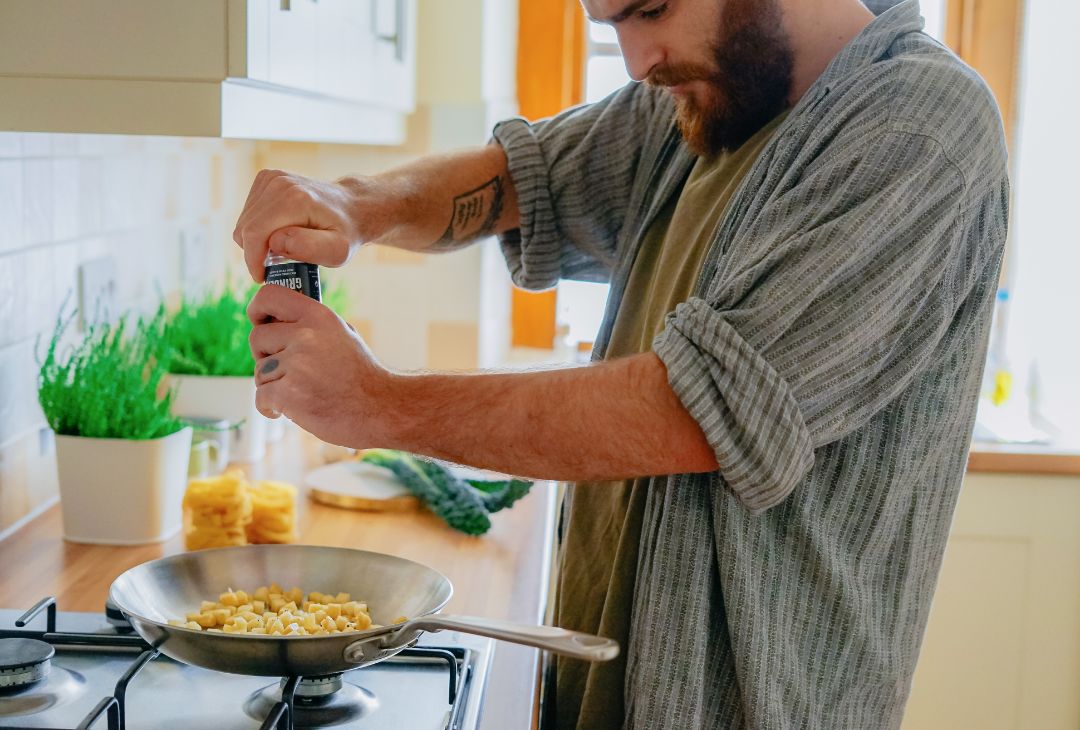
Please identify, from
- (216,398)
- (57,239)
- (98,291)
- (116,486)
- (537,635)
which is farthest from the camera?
(216,398)

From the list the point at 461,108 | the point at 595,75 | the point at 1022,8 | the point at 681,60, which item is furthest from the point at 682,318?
the point at 1022,8

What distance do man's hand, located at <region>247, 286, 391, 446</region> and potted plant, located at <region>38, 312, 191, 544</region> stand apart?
51 cm

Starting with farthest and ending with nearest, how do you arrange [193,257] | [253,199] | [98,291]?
[193,257] < [98,291] < [253,199]

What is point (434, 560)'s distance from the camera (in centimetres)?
147

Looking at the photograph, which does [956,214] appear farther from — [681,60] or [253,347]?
[253,347]

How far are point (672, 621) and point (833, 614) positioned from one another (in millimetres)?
130

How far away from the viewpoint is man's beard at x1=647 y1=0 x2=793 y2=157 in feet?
3.43

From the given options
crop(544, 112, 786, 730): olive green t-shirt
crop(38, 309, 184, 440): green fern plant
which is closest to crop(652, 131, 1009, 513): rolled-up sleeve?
crop(544, 112, 786, 730): olive green t-shirt

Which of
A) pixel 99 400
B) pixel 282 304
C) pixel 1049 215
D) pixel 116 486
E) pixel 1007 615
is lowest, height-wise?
pixel 1007 615

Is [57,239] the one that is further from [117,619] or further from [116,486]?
[117,619]

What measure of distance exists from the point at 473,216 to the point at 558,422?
1.63ft

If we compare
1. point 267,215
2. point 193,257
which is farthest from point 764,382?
point 193,257

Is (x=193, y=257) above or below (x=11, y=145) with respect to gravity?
below

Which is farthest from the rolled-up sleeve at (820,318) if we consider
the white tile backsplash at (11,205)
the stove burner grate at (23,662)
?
the white tile backsplash at (11,205)
